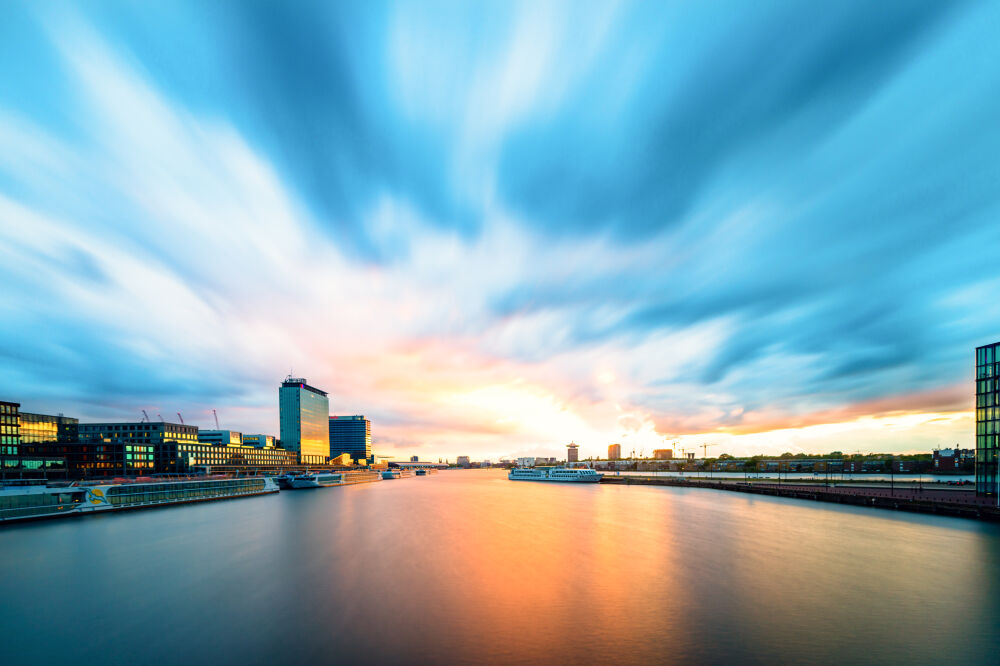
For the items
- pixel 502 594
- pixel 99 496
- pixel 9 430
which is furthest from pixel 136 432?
pixel 502 594

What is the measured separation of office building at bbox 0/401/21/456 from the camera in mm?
109375

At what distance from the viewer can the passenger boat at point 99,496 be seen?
63.1m

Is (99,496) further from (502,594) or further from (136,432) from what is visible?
(136,432)

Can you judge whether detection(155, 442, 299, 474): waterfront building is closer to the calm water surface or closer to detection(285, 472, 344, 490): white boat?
detection(285, 472, 344, 490): white boat

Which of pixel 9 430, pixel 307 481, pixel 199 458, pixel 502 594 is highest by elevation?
pixel 9 430

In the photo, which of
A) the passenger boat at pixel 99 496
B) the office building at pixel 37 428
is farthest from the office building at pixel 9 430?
the passenger boat at pixel 99 496

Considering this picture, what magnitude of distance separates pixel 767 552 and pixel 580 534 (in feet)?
72.1

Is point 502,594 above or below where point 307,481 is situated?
above

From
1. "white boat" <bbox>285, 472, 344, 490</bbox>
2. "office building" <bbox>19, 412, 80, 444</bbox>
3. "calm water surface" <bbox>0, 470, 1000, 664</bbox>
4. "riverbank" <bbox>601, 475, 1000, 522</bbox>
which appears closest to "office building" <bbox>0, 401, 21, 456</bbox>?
"office building" <bbox>19, 412, 80, 444</bbox>

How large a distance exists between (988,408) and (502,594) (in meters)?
73.3

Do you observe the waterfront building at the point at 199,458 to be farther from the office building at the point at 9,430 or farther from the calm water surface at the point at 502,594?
the calm water surface at the point at 502,594

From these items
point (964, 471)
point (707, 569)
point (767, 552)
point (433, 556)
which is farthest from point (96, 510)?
point (964, 471)

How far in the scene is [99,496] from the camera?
74.2 metres

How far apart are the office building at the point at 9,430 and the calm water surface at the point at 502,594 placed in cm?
8057
